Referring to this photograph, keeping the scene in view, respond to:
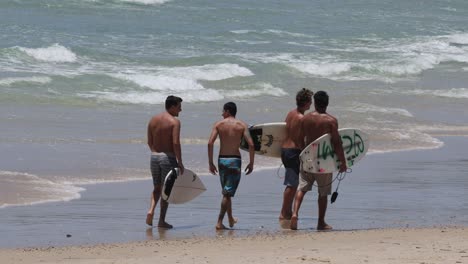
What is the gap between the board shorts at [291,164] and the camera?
34.2ft

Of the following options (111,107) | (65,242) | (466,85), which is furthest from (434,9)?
(65,242)

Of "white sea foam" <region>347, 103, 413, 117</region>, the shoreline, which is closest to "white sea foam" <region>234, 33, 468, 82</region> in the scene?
"white sea foam" <region>347, 103, 413, 117</region>

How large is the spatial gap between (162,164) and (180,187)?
0.31 meters

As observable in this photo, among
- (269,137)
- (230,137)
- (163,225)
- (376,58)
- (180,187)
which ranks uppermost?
(230,137)

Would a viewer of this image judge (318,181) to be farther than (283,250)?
Yes

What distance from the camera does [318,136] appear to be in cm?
1026

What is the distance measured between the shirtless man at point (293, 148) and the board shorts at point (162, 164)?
0.97m

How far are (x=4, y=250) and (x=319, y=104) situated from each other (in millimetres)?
2990

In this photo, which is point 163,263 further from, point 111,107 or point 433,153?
point 111,107

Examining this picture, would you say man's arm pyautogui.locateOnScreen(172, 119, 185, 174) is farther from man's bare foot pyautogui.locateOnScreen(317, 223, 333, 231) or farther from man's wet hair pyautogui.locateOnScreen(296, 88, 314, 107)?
man's bare foot pyautogui.locateOnScreen(317, 223, 333, 231)

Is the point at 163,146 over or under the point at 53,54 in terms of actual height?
over

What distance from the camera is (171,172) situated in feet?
33.4

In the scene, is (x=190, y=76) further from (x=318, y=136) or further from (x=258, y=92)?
(x=318, y=136)

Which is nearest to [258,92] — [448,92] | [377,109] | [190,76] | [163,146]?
[190,76]
